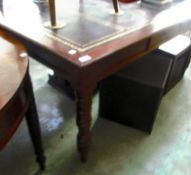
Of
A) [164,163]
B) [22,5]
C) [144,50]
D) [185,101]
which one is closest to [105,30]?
[144,50]

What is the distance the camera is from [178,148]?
149 centimetres

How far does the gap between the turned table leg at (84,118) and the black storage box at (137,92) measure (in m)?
0.42

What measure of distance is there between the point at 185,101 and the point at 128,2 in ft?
3.02

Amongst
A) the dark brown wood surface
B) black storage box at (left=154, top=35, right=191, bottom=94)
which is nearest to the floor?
black storage box at (left=154, top=35, right=191, bottom=94)

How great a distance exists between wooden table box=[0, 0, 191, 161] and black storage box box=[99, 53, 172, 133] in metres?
0.24

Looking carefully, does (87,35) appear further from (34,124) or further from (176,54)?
(176,54)

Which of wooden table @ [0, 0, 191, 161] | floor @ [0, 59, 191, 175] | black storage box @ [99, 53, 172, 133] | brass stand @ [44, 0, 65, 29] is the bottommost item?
floor @ [0, 59, 191, 175]

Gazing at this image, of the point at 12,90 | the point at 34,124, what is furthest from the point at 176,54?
the point at 12,90

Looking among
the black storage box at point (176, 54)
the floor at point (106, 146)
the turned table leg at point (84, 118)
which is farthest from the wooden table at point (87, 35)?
the black storage box at point (176, 54)

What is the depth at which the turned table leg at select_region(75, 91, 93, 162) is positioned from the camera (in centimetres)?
103

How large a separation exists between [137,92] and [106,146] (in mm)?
406

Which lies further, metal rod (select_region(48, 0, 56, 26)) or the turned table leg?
metal rod (select_region(48, 0, 56, 26))

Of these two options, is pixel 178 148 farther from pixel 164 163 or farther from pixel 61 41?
pixel 61 41

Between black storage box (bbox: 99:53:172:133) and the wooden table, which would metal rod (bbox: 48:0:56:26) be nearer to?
the wooden table
